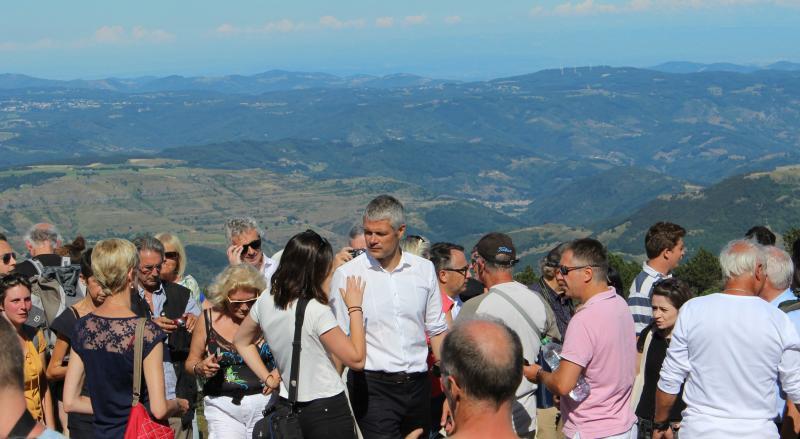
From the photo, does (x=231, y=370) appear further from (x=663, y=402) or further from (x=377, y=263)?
(x=663, y=402)

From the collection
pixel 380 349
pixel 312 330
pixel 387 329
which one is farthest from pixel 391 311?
pixel 312 330

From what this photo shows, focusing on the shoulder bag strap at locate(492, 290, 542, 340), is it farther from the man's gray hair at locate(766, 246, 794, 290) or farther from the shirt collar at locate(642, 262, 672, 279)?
the shirt collar at locate(642, 262, 672, 279)

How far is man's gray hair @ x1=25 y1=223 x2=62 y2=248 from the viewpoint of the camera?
27.2ft

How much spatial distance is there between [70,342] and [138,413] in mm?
1005

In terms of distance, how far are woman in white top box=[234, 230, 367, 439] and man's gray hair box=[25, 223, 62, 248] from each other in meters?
3.91

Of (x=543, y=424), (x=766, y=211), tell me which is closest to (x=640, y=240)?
(x=766, y=211)

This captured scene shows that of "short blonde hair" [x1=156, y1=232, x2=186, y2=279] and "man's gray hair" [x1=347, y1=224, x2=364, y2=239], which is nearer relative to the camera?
"short blonde hair" [x1=156, y1=232, x2=186, y2=279]

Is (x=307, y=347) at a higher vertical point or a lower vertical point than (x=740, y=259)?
lower

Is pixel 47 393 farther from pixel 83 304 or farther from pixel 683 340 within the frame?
pixel 683 340

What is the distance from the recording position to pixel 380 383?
5531mm

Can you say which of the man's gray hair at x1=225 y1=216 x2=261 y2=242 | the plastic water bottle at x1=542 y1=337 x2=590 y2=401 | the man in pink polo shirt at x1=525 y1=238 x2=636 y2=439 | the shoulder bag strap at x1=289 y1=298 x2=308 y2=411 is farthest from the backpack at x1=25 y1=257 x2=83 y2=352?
the man in pink polo shirt at x1=525 y1=238 x2=636 y2=439

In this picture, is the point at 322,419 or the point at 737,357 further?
the point at 322,419

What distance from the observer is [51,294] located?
7.10 meters

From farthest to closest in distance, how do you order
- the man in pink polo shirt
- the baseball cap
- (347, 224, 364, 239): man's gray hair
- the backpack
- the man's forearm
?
(347, 224, 364, 239): man's gray hair
the backpack
the baseball cap
the man's forearm
the man in pink polo shirt
